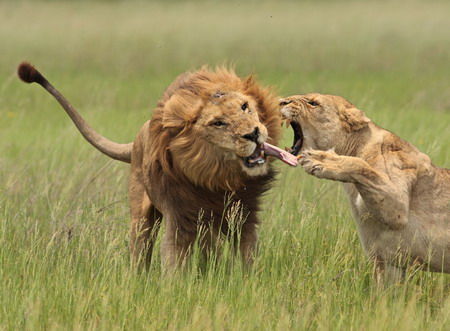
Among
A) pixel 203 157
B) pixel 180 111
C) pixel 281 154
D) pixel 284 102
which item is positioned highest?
pixel 284 102

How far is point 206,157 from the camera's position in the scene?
4379mm

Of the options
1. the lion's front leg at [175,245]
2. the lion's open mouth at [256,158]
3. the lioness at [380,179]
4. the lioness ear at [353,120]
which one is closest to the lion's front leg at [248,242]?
the lion's front leg at [175,245]

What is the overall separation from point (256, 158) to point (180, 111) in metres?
0.49

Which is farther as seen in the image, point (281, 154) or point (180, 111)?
point (180, 111)

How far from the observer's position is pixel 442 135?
319 inches

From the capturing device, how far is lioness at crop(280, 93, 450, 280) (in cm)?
382

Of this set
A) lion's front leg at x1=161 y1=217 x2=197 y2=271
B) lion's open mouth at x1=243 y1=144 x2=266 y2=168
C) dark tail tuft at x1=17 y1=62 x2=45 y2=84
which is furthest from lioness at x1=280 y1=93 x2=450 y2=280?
dark tail tuft at x1=17 y1=62 x2=45 y2=84

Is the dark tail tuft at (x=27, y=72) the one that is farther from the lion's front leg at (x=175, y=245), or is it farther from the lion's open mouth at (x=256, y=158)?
the lion's open mouth at (x=256, y=158)

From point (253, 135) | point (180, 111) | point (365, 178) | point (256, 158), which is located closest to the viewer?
point (365, 178)

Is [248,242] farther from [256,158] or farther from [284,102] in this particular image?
[284,102]

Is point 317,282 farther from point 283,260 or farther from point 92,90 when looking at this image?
point 92,90

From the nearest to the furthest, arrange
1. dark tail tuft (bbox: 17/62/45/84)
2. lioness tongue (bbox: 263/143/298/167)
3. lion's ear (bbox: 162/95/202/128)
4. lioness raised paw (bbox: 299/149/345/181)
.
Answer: lioness raised paw (bbox: 299/149/345/181), lioness tongue (bbox: 263/143/298/167), lion's ear (bbox: 162/95/202/128), dark tail tuft (bbox: 17/62/45/84)

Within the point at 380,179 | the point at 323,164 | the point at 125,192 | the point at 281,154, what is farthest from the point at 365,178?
the point at 125,192

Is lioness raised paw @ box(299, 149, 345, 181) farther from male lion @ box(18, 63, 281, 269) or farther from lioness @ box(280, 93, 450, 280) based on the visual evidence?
male lion @ box(18, 63, 281, 269)
